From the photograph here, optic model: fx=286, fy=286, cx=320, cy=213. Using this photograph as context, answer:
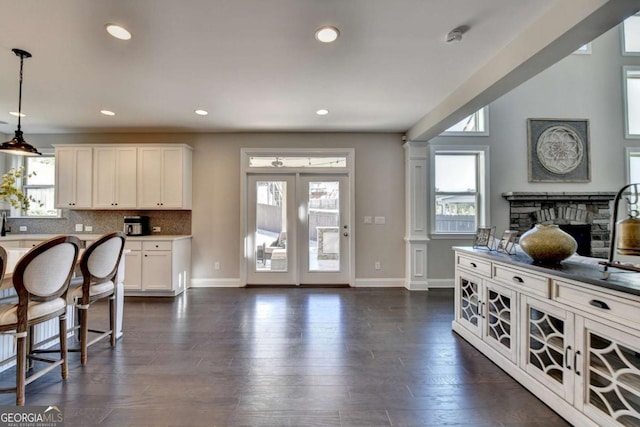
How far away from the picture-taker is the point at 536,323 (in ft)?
6.24

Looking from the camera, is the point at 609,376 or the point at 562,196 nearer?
the point at 609,376

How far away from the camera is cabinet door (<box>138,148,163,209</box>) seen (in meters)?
4.45

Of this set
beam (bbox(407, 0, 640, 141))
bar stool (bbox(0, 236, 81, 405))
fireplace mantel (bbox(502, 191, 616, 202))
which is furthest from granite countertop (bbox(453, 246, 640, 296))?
bar stool (bbox(0, 236, 81, 405))

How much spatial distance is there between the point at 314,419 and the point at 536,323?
1.56m

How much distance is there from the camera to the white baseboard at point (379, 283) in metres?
4.71

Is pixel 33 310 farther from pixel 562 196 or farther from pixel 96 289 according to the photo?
pixel 562 196

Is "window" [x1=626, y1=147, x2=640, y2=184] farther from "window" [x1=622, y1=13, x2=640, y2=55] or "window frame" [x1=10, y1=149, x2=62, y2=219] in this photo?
"window frame" [x1=10, y1=149, x2=62, y2=219]

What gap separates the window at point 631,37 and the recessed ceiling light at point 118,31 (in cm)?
733

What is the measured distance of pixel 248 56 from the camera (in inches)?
97.4

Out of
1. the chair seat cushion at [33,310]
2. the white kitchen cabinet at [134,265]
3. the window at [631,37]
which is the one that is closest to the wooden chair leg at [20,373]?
the chair seat cushion at [33,310]

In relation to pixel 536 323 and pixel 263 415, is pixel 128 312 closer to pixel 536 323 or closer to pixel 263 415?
pixel 263 415

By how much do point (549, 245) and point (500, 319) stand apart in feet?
2.27

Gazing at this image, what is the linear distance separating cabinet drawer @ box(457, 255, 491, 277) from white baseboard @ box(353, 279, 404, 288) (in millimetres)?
1954

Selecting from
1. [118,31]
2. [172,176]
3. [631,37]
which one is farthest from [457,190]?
[118,31]
